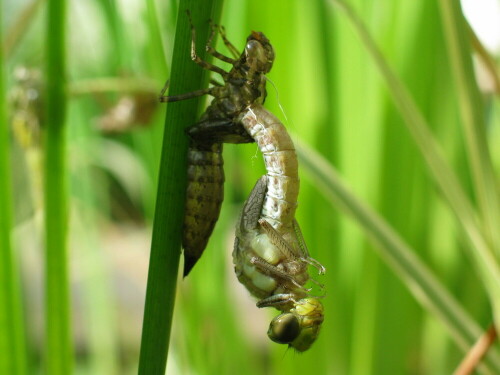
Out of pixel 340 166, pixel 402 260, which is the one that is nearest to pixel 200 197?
pixel 402 260

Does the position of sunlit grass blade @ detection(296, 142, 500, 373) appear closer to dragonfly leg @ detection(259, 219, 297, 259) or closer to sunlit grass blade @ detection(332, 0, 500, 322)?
sunlit grass blade @ detection(332, 0, 500, 322)

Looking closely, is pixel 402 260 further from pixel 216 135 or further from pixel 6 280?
pixel 6 280

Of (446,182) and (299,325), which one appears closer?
(299,325)

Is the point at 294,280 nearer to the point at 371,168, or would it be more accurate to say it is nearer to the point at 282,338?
the point at 282,338

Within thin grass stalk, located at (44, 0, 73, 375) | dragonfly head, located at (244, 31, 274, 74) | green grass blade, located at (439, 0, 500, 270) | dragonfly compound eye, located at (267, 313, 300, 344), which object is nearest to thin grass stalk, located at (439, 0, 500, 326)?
green grass blade, located at (439, 0, 500, 270)

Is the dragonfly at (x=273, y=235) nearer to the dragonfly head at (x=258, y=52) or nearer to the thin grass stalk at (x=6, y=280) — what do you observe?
the dragonfly head at (x=258, y=52)

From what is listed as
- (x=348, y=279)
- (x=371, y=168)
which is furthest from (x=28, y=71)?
(x=348, y=279)
